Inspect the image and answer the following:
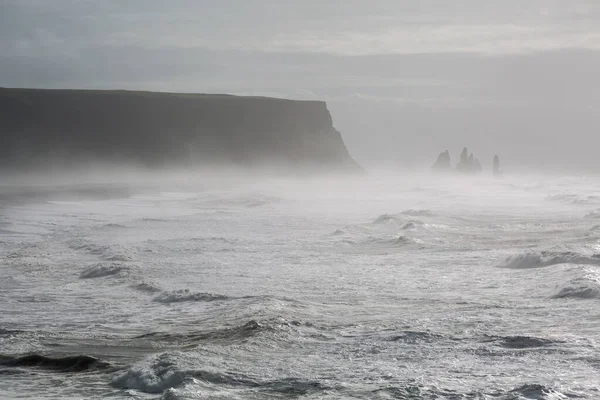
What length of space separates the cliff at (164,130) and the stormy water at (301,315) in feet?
249

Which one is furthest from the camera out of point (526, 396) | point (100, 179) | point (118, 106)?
point (118, 106)

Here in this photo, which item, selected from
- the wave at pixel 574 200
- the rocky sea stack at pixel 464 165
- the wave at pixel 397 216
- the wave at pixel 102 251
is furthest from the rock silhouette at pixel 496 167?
the wave at pixel 102 251

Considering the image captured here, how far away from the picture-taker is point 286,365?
9781 millimetres

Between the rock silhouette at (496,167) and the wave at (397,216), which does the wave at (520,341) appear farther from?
the rock silhouette at (496,167)

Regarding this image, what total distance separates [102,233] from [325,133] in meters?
93.0

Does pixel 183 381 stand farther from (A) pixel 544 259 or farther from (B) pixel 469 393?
(A) pixel 544 259

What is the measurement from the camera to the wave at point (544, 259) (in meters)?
18.1

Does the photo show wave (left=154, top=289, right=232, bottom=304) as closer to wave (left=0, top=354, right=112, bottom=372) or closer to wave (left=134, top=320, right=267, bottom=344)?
wave (left=134, top=320, right=267, bottom=344)

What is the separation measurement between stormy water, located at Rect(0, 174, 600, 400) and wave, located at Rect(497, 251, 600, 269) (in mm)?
51

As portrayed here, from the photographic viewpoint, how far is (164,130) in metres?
110

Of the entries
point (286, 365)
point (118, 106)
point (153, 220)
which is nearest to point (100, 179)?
point (118, 106)

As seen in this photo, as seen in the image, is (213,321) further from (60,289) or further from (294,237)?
(294,237)

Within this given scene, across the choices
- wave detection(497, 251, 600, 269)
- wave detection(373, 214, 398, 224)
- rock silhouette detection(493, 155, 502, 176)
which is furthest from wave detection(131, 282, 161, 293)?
rock silhouette detection(493, 155, 502, 176)

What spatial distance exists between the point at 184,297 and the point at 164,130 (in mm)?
97693
